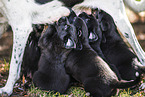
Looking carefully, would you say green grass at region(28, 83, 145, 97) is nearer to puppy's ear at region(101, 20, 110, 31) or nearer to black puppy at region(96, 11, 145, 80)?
black puppy at region(96, 11, 145, 80)

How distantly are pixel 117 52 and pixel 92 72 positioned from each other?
69 cm

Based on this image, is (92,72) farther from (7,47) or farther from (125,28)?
(7,47)

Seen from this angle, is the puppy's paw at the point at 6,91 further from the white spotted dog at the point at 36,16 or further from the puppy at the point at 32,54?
the puppy at the point at 32,54

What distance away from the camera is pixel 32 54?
11.0 feet

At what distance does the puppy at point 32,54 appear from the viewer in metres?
3.30

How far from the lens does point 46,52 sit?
2992 millimetres

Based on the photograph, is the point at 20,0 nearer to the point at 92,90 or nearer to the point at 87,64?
the point at 87,64

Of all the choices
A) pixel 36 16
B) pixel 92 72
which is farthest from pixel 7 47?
pixel 92 72

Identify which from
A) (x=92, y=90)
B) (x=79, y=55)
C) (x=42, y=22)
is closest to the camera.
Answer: (x=92, y=90)

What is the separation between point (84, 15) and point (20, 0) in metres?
0.97

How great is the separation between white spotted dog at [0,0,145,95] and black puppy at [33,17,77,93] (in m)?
0.29

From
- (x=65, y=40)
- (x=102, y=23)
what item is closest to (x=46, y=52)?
(x=65, y=40)

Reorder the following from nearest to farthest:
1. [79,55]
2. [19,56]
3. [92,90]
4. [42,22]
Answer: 1. [92,90]
2. [79,55]
3. [19,56]
4. [42,22]

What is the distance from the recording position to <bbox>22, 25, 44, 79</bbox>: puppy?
3.30m
